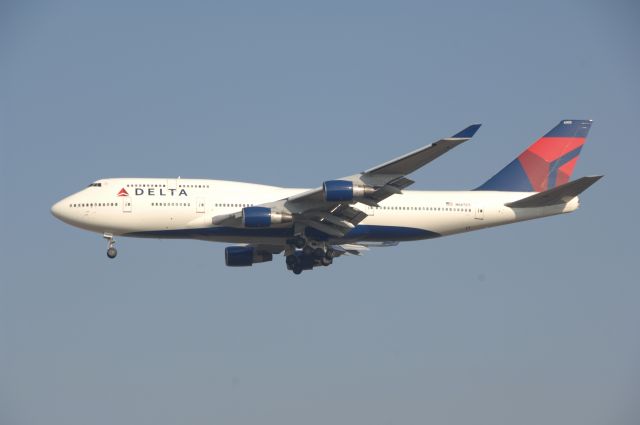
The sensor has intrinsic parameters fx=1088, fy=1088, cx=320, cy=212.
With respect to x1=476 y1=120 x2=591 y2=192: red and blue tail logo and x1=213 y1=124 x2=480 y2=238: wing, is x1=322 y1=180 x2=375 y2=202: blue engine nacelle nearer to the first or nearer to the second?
x1=213 y1=124 x2=480 y2=238: wing

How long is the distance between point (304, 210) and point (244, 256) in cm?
769

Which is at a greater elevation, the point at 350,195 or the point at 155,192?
the point at 155,192

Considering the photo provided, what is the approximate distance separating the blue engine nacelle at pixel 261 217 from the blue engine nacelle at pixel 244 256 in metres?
7.21

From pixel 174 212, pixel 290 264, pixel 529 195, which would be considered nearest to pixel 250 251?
pixel 290 264

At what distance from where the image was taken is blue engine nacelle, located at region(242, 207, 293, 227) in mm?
49188

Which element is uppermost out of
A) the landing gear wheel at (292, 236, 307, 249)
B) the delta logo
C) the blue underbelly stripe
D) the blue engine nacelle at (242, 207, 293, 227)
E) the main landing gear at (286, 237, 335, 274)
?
the delta logo

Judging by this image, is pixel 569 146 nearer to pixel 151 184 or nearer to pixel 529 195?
pixel 529 195

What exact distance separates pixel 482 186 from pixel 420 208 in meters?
5.02

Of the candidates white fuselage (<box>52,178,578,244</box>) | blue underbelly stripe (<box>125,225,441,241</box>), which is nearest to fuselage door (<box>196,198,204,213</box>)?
white fuselage (<box>52,178,578,244</box>)

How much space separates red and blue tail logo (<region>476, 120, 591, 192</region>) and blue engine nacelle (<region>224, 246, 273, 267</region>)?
39.2 feet

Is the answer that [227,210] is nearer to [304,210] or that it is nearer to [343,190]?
[304,210]

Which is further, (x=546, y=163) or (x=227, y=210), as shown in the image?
(x=546, y=163)

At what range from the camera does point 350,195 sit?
48094 millimetres

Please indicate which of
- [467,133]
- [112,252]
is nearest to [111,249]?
[112,252]
